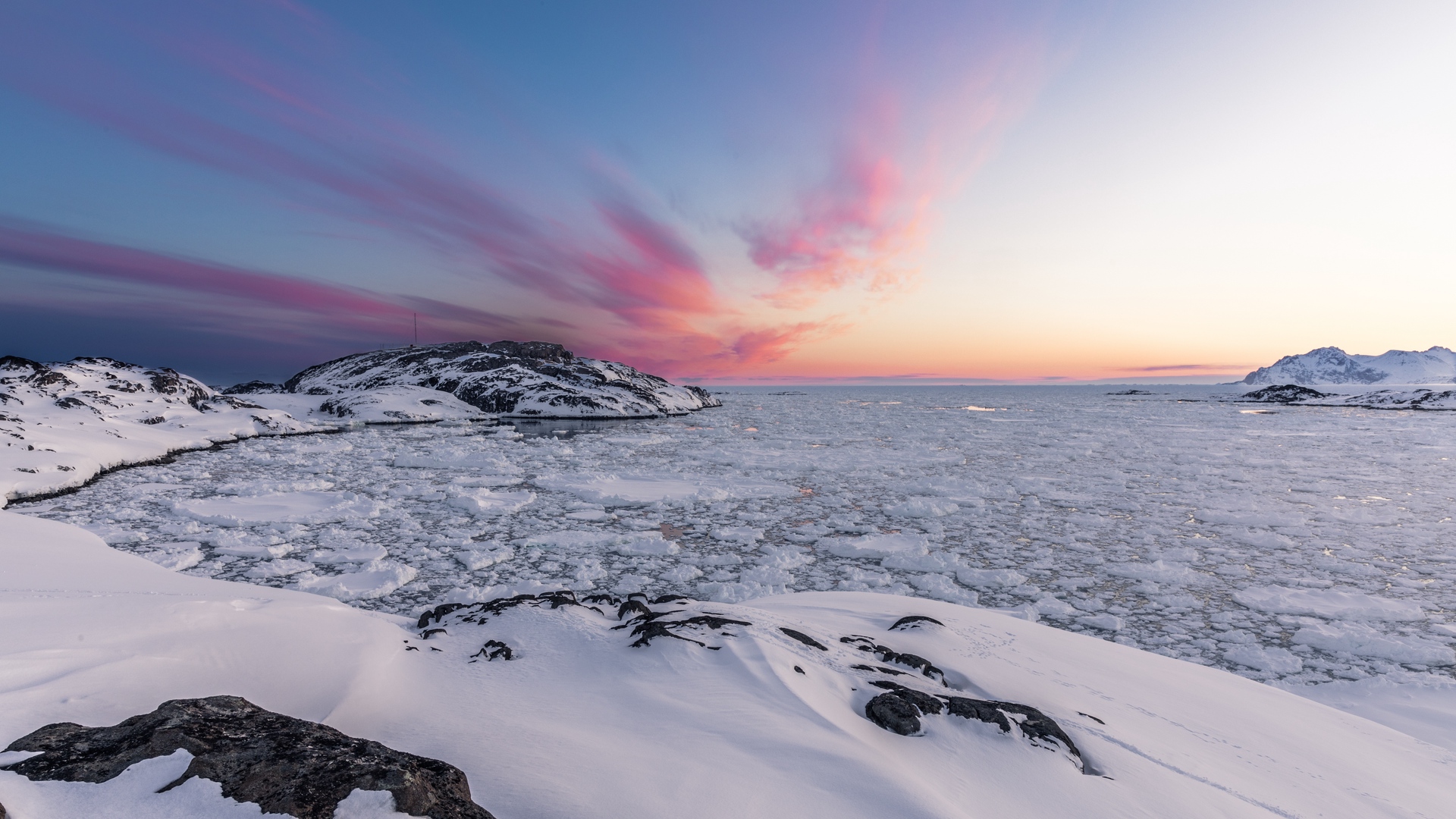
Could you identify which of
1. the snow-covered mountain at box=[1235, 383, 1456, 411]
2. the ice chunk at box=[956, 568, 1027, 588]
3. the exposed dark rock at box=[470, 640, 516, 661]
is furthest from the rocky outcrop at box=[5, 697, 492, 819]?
the snow-covered mountain at box=[1235, 383, 1456, 411]

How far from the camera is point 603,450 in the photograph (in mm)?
20781

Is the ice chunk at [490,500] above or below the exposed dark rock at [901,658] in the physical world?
below

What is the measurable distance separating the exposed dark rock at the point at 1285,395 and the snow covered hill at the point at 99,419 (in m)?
108

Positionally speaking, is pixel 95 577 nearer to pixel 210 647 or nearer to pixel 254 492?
pixel 210 647

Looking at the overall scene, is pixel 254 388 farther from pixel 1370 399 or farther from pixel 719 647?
pixel 1370 399

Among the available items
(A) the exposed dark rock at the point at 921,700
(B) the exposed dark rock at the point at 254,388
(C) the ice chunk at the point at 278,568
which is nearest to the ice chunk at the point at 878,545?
(A) the exposed dark rock at the point at 921,700

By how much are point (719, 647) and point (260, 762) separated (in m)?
2.42


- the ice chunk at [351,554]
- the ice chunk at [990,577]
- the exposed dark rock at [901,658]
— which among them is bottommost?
the ice chunk at [990,577]

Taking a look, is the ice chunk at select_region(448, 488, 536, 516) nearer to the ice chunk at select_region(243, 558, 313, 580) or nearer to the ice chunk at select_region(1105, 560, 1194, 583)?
the ice chunk at select_region(243, 558, 313, 580)

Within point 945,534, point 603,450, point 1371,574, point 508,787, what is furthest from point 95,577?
point 603,450

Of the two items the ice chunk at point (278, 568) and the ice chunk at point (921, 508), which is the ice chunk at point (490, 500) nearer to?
the ice chunk at point (278, 568)

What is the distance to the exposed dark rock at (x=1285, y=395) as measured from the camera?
7794cm

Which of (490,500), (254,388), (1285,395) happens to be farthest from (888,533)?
(1285,395)

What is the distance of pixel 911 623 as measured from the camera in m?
5.04
